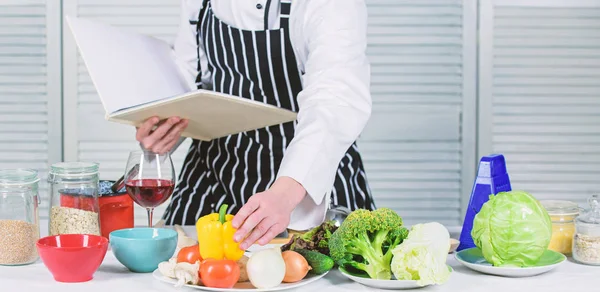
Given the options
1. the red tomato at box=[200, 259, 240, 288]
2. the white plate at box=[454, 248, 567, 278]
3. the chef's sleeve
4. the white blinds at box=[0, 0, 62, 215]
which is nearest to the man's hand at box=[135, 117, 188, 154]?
the chef's sleeve

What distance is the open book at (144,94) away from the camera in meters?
1.84

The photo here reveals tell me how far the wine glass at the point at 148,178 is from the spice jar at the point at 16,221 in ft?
0.64

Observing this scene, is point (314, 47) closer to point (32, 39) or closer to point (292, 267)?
point (292, 267)

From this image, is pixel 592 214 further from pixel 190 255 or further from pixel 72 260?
pixel 72 260

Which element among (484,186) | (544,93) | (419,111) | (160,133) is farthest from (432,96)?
(484,186)

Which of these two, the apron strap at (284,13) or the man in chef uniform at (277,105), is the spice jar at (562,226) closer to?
the man in chef uniform at (277,105)

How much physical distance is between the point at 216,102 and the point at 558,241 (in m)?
0.82

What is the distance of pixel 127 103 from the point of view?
1959 mm

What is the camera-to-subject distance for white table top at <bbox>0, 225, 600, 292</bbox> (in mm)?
1421

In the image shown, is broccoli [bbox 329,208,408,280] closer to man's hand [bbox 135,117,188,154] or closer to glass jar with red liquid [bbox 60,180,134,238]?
glass jar with red liquid [bbox 60,180,134,238]

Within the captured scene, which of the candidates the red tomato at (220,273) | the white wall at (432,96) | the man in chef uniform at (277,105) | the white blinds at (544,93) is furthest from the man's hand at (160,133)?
the white blinds at (544,93)

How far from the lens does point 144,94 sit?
2.04 meters

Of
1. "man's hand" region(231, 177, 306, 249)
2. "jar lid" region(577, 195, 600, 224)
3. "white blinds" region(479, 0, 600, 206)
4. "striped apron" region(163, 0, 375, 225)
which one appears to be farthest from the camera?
"white blinds" region(479, 0, 600, 206)

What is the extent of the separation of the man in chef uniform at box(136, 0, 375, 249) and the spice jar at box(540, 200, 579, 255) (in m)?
0.48
